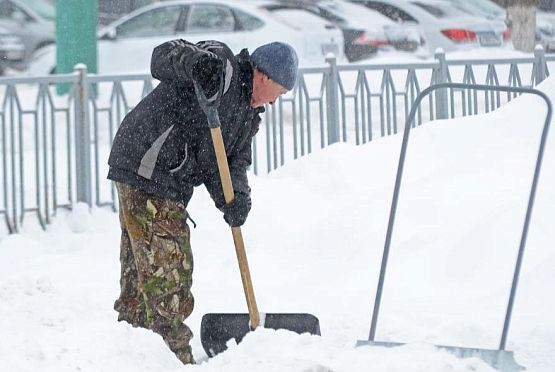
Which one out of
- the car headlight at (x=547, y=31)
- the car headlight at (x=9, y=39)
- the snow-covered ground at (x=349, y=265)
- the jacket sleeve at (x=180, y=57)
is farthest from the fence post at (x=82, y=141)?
the car headlight at (x=547, y=31)

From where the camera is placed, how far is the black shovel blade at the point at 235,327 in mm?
4543

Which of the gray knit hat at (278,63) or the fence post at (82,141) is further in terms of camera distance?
the fence post at (82,141)

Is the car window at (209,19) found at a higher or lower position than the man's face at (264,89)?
lower

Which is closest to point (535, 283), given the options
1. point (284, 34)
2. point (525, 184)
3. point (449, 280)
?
point (449, 280)

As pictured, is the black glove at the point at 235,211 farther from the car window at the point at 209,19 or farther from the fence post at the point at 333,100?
the car window at the point at 209,19

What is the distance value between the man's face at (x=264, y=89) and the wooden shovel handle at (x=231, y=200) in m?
0.20

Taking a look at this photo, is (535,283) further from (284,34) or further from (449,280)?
(284,34)

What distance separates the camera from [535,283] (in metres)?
5.47

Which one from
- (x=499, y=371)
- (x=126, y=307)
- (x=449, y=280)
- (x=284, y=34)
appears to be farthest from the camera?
(x=284, y=34)

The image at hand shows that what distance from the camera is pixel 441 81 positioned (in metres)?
8.92

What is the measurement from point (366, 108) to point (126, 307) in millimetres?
4524

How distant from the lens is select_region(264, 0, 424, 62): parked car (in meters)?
14.2

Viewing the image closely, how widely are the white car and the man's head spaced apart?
30.0ft

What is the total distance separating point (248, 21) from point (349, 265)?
787 cm
